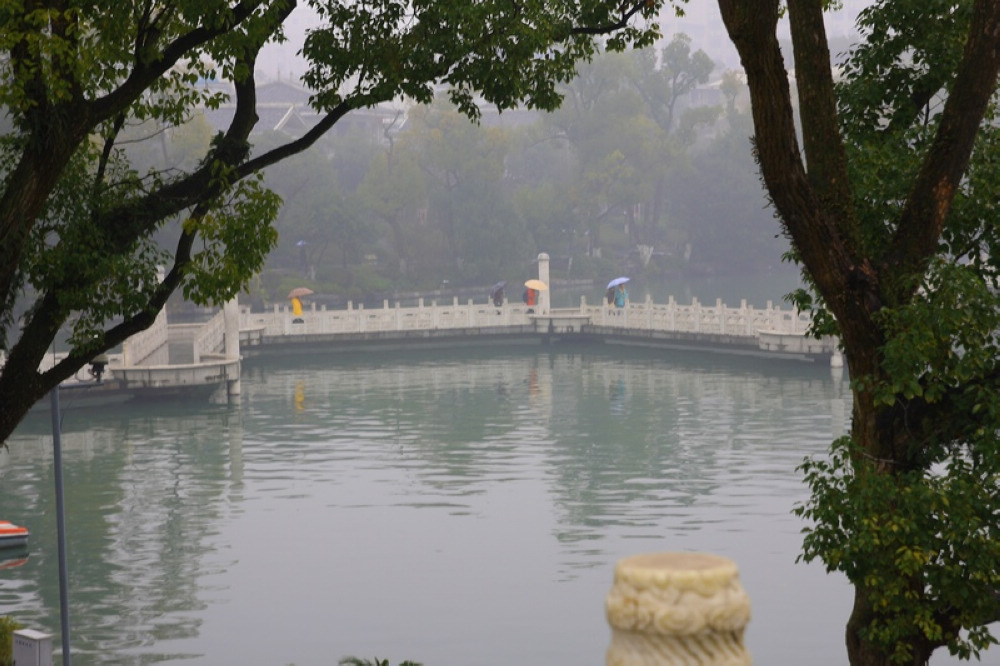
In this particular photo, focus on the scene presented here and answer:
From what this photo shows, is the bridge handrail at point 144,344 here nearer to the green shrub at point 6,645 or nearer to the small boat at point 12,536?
the small boat at point 12,536

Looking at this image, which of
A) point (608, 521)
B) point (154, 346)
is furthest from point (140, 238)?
point (154, 346)

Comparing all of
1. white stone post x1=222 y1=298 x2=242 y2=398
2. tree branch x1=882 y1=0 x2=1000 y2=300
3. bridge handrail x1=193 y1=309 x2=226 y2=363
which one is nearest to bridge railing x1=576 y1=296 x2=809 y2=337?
bridge handrail x1=193 y1=309 x2=226 y2=363

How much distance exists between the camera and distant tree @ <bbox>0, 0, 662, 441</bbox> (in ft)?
26.2

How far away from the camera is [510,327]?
50000 millimetres

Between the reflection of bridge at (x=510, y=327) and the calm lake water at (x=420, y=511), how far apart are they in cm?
162

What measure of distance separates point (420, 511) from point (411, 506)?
509mm

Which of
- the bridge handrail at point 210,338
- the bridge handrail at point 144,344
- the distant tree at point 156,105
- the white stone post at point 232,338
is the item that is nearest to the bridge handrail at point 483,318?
the bridge handrail at point 210,338

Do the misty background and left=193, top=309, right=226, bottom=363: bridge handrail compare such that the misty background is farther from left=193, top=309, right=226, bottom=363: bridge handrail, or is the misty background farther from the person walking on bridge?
the person walking on bridge

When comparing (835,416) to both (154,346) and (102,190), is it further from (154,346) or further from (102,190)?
(102,190)

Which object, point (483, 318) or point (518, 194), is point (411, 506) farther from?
point (518, 194)

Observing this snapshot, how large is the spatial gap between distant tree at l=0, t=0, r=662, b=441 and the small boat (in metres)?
14.0

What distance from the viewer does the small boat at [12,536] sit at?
891 inches

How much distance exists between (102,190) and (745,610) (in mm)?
8524

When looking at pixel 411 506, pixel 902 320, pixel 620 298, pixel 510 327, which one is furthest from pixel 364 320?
pixel 902 320
